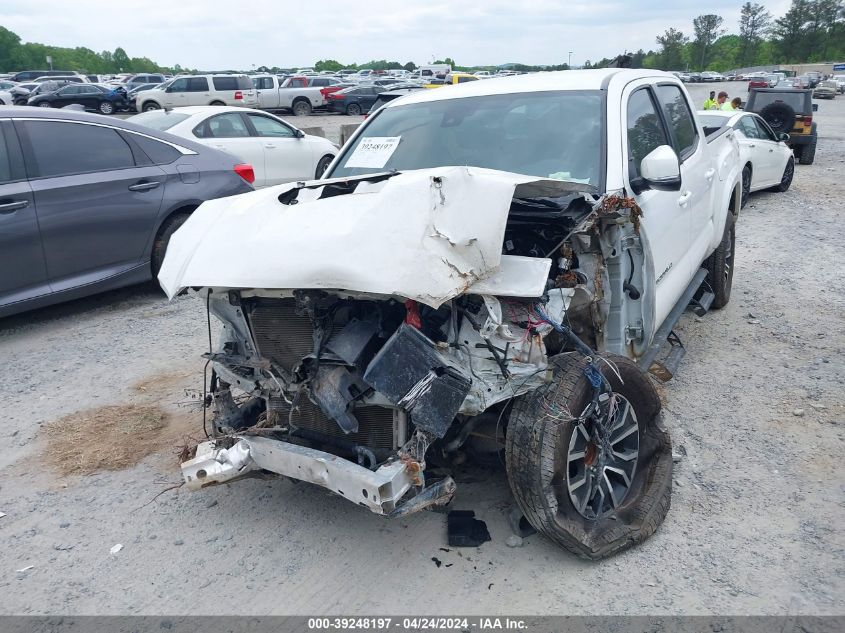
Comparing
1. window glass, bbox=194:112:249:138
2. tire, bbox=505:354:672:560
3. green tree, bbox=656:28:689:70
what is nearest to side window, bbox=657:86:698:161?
tire, bbox=505:354:672:560

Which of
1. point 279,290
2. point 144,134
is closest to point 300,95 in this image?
point 144,134

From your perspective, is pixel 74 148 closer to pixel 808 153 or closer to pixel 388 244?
pixel 388 244

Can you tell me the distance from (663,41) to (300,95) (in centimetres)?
8227

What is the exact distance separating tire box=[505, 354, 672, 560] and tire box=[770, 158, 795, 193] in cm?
1052

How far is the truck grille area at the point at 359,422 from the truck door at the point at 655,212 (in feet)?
5.45

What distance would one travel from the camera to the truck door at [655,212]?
150 inches

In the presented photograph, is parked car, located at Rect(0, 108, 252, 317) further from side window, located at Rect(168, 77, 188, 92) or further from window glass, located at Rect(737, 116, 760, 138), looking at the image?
side window, located at Rect(168, 77, 188, 92)

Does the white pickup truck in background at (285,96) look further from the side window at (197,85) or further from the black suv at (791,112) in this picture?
the black suv at (791,112)

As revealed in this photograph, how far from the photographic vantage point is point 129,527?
3.46 m

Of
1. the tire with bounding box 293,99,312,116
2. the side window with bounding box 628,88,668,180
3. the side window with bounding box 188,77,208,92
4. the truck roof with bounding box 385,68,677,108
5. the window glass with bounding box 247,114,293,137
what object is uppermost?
the side window with bounding box 188,77,208,92

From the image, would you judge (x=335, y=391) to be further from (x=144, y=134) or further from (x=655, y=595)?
(x=144, y=134)

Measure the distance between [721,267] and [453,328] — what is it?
13.2 ft

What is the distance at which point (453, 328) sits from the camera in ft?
9.52

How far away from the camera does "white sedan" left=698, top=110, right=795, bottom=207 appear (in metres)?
10.7
